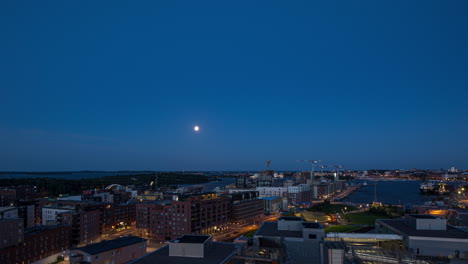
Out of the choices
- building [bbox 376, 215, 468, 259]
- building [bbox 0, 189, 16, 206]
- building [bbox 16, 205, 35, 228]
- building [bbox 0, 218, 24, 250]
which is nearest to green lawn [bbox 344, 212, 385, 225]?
building [bbox 376, 215, 468, 259]

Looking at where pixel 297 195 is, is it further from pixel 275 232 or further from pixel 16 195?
pixel 16 195

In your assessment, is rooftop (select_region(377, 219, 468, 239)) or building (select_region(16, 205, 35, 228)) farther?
building (select_region(16, 205, 35, 228))

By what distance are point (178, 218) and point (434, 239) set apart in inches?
472

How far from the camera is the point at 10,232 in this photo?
11.7m

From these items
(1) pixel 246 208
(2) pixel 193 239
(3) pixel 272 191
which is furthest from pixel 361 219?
(2) pixel 193 239

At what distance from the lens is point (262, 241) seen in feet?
25.7

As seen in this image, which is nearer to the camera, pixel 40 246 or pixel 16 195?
pixel 40 246

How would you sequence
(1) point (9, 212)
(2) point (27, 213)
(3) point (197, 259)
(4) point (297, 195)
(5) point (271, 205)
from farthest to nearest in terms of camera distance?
1. (4) point (297, 195)
2. (5) point (271, 205)
3. (2) point (27, 213)
4. (1) point (9, 212)
5. (3) point (197, 259)

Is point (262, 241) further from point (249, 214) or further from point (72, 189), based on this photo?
point (72, 189)

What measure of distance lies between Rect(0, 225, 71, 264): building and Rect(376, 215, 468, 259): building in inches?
511

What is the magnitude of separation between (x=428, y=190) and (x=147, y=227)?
4517 cm

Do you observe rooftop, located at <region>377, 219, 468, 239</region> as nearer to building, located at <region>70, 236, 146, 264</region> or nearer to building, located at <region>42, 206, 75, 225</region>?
building, located at <region>70, 236, 146, 264</region>

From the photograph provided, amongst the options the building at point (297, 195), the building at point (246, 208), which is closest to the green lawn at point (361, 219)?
the building at point (246, 208)

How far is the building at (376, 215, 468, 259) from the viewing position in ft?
25.7
